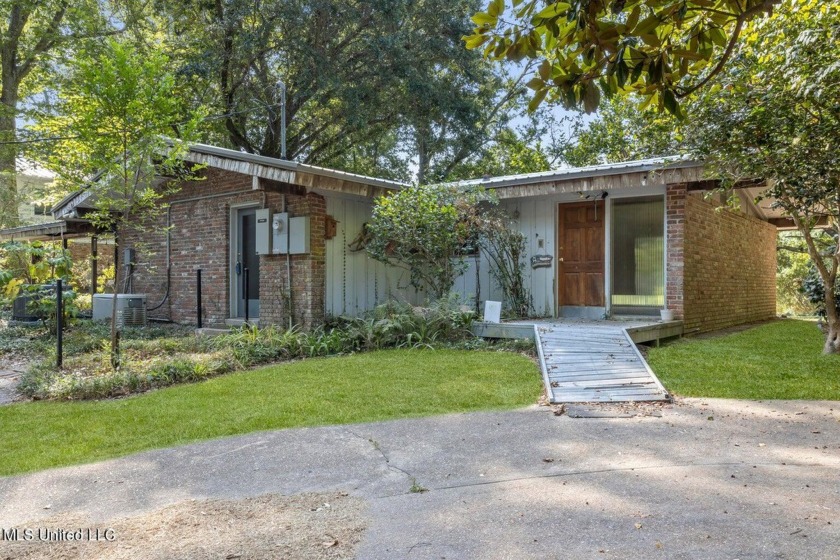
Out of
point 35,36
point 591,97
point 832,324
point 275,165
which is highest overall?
point 35,36

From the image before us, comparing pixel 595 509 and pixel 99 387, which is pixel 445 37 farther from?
pixel 595 509

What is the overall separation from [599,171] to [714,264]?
349 cm

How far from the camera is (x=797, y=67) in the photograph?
5395 mm

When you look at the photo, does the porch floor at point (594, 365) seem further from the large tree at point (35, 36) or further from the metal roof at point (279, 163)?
the large tree at point (35, 36)

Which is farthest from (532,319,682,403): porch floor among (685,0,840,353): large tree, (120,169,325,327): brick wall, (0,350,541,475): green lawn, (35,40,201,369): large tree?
(35,40,201,369): large tree

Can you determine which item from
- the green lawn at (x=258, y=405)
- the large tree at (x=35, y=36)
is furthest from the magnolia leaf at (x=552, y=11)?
the large tree at (x=35, y=36)

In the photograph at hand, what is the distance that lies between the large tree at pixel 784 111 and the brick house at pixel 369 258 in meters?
1.41

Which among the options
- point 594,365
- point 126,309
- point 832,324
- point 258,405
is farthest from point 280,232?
point 832,324

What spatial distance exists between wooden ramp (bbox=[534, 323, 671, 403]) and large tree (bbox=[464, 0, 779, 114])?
3255 mm

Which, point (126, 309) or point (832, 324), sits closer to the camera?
point (832, 324)

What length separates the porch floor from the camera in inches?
212

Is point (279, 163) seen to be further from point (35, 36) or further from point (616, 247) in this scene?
point (35, 36)

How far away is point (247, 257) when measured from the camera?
1041 centimetres

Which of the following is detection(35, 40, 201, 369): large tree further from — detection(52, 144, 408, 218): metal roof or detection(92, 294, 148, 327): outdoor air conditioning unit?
detection(92, 294, 148, 327): outdoor air conditioning unit
